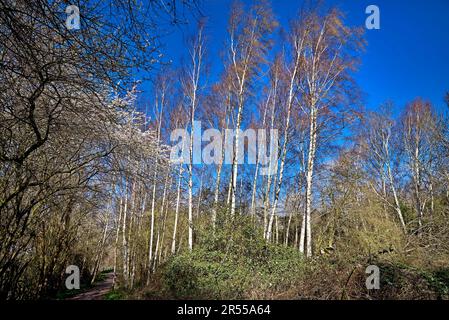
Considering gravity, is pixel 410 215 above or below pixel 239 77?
below

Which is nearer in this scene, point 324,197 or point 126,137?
point 126,137

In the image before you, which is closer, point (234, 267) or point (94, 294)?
point (234, 267)

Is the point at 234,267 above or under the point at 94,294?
above

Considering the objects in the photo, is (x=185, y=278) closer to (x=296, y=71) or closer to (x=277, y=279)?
(x=277, y=279)

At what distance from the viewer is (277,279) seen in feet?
19.7

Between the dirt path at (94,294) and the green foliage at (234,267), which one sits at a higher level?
the green foliage at (234,267)

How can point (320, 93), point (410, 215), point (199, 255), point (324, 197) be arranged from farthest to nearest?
point (410, 215), point (324, 197), point (320, 93), point (199, 255)

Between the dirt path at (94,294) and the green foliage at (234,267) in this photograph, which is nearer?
the green foliage at (234,267)

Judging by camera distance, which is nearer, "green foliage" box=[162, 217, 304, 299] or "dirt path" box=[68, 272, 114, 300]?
"green foliage" box=[162, 217, 304, 299]

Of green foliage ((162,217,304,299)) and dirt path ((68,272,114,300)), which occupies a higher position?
green foliage ((162,217,304,299))
